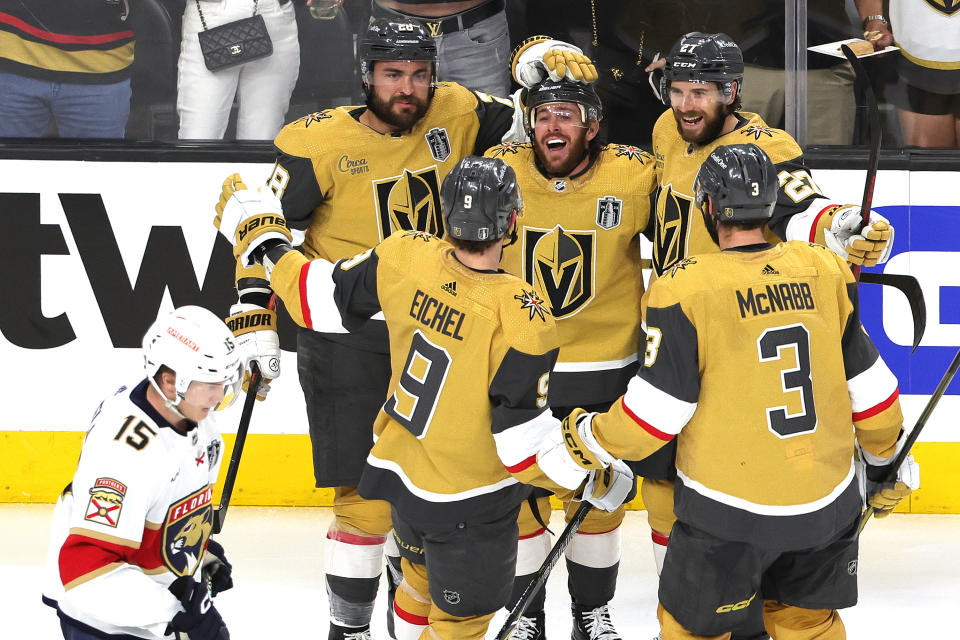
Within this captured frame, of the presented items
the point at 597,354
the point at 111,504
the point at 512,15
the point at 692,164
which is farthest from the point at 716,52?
the point at 111,504

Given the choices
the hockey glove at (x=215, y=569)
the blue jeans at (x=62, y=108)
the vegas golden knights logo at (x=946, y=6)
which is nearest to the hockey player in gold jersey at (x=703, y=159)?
the hockey glove at (x=215, y=569)

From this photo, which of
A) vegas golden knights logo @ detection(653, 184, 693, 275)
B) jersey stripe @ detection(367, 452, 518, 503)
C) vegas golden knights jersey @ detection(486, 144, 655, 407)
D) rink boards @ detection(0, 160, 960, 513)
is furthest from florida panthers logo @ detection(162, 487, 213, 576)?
rink boards @ detection(0, 160, 960, 513)

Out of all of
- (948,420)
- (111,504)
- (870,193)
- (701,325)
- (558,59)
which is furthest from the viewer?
(948,420)

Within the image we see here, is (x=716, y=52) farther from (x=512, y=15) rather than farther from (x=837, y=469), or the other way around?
(x=512, y=15)

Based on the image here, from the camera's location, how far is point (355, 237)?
3.20 m

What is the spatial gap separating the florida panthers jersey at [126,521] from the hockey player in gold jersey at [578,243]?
1.14 metres

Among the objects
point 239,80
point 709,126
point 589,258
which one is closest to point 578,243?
point 589,258

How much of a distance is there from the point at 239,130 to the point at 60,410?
1190mm

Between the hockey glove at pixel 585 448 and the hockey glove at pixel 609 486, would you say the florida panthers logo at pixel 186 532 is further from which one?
the hockey glove at pixel 609 486

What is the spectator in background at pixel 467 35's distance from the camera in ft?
13.8

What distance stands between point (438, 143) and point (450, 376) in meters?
0.96

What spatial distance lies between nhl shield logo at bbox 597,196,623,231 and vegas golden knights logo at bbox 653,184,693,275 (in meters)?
0.11

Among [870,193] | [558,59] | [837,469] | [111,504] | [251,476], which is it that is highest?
[558,59]

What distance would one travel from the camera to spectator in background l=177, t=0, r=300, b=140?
168 inches
